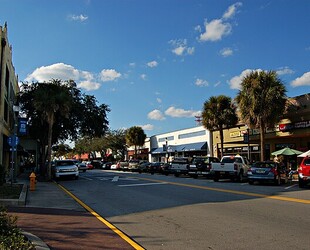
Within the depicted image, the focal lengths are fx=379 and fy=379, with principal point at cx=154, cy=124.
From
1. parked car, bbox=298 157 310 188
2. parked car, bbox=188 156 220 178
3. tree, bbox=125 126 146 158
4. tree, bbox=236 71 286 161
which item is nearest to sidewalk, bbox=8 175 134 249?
parked car, bbox=298 157 310 188

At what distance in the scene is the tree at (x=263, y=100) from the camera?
93.9 feet

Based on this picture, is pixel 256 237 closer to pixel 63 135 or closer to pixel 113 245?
pixel 113 245

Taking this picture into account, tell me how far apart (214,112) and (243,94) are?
8347 mm

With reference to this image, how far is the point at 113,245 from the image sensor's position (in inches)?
286

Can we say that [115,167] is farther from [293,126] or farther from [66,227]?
[66,227]

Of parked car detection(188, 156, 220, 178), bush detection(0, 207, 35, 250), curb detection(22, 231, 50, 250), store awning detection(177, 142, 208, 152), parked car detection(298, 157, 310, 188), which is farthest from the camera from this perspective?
store awning detection(177, 142, 208, 152)

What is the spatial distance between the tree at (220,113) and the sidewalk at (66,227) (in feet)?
86.5

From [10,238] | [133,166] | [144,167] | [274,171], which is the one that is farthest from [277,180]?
[133,166]

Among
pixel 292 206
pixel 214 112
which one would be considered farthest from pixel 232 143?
pixel 292 206

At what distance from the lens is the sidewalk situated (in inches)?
289

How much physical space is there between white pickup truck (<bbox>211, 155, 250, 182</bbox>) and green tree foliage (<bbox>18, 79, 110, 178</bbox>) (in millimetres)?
12150

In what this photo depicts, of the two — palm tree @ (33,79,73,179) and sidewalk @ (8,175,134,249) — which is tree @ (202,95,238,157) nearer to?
palm tree @ (33,79,73,179)

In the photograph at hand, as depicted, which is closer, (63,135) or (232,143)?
(63,135)

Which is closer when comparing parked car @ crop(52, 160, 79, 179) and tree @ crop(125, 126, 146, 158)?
parked car @ crop(52, 160, 79, 179)
